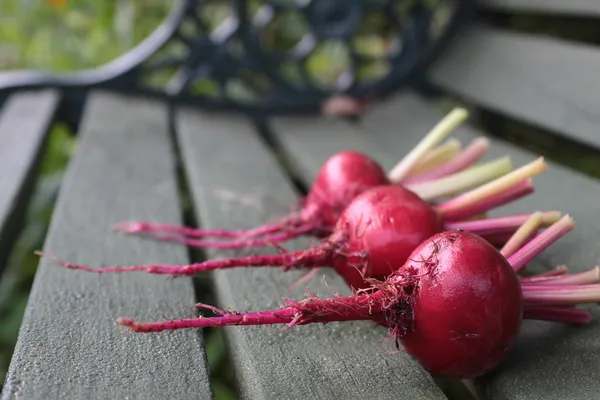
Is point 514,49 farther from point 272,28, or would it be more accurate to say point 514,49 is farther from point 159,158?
point 272,28

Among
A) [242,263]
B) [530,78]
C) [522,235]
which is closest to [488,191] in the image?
[522,235]

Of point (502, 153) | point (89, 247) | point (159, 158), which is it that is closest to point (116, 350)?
point (89, 247)

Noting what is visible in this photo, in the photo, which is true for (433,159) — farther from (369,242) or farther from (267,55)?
(267,55)

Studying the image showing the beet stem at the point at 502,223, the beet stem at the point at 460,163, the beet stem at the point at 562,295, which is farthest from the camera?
the beet stem at the point at 460,163

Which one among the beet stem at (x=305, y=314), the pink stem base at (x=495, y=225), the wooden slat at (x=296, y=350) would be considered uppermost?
the beet stem at (x=305, y=314)

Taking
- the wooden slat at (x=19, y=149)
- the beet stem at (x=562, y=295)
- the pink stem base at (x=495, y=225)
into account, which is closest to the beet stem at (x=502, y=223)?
the pink stem base at (x=495, y=225)

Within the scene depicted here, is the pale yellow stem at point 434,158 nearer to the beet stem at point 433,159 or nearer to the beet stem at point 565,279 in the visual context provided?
the beet stem at point 433,159

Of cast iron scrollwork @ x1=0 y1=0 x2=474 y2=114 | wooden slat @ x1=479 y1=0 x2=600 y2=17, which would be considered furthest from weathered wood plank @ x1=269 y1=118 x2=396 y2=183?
wooden slat @ x1=479 y1=0 x2=600 y2=17
